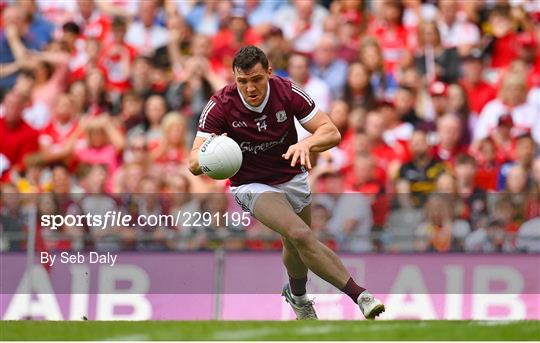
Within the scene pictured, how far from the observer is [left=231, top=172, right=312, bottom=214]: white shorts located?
1080 cm

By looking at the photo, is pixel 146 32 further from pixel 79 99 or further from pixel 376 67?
pixel 376 67

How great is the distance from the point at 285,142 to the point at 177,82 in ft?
22.1

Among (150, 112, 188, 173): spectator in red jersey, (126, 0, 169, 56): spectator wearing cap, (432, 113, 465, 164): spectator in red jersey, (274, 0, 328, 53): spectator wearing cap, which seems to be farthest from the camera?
(126, 0, 169, 56): spectator wearing cap

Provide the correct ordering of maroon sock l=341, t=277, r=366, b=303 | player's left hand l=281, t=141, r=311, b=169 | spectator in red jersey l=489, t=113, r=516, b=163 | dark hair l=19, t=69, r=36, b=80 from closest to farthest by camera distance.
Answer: player's left hand l=281, t=141, r=311, b=169 < maroon sock l=341, t=277, r=366, b=303 < spectator in red jersey l=489, t=113, r=516, b=163 < dark hair l=19, t=69, r=36, b=80

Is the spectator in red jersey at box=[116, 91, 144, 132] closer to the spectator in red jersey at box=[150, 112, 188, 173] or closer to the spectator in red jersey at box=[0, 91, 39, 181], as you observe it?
the spectator in red jersey at box=[150, 112, 188, 173]

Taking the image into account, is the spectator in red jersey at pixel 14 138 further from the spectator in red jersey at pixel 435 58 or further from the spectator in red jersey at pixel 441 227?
the spectator in red jersey at pixel 441 227

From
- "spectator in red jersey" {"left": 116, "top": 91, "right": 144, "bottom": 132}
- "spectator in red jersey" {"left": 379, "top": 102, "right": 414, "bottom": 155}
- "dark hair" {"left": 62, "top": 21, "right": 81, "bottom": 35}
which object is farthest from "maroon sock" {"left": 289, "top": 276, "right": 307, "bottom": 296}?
"dark hair" {"left": 62, "top": 21, "right": 81, "bottom": 35}

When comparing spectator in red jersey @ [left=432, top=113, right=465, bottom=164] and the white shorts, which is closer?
the white shorts

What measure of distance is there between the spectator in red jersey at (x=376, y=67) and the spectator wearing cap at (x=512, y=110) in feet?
4.17

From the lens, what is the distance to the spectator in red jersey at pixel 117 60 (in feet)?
58.7

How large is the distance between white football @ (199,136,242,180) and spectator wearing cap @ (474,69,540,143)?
639 cm

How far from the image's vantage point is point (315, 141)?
10.3 meters

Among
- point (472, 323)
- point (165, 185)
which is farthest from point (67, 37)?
point (472, 323)

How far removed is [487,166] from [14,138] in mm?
6065
